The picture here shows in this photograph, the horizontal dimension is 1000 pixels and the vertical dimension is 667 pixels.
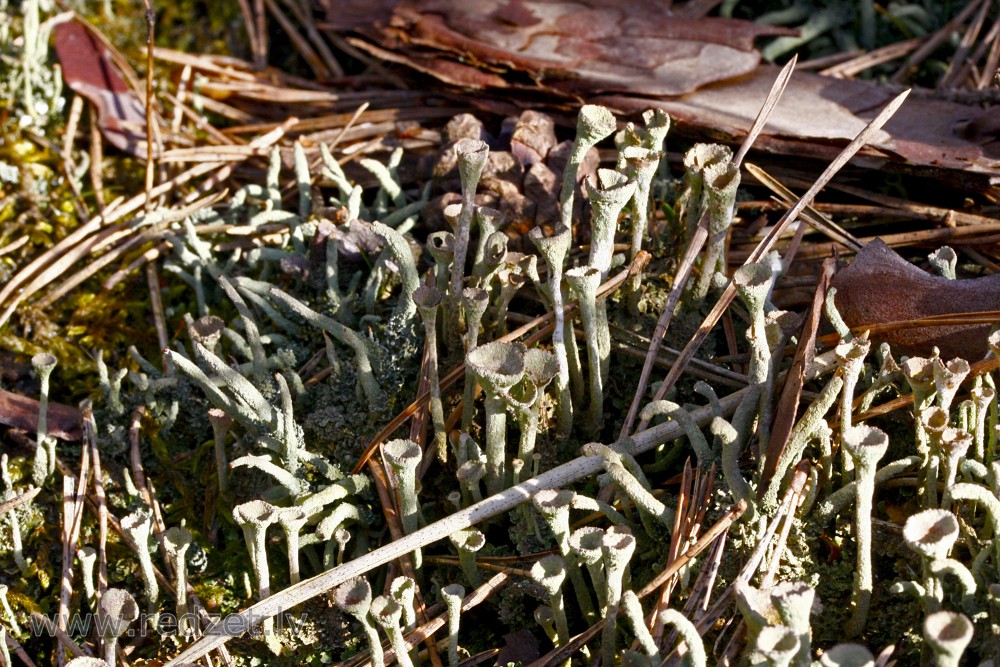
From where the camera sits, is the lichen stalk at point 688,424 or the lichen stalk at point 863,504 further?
the lichen stalk at point 688,424

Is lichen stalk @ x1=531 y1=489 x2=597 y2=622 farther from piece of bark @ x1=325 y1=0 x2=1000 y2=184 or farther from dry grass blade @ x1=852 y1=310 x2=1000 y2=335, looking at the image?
piece of bark @ x1=325 y1=0 x2=1000 y2=184

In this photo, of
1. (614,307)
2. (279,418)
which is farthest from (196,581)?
(614,307)

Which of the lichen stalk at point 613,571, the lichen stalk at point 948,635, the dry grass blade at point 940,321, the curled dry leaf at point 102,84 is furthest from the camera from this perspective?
the curled dry leaf at point 102,84

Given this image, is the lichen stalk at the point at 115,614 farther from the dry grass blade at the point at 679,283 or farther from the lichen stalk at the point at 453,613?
the dry grass blade at the point at 679,283

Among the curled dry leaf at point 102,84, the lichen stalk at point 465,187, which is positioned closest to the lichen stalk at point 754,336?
the lichen stalk at point 465,187

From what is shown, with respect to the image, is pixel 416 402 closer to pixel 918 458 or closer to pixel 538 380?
pixel 538 380

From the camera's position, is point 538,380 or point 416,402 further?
point 416,402
